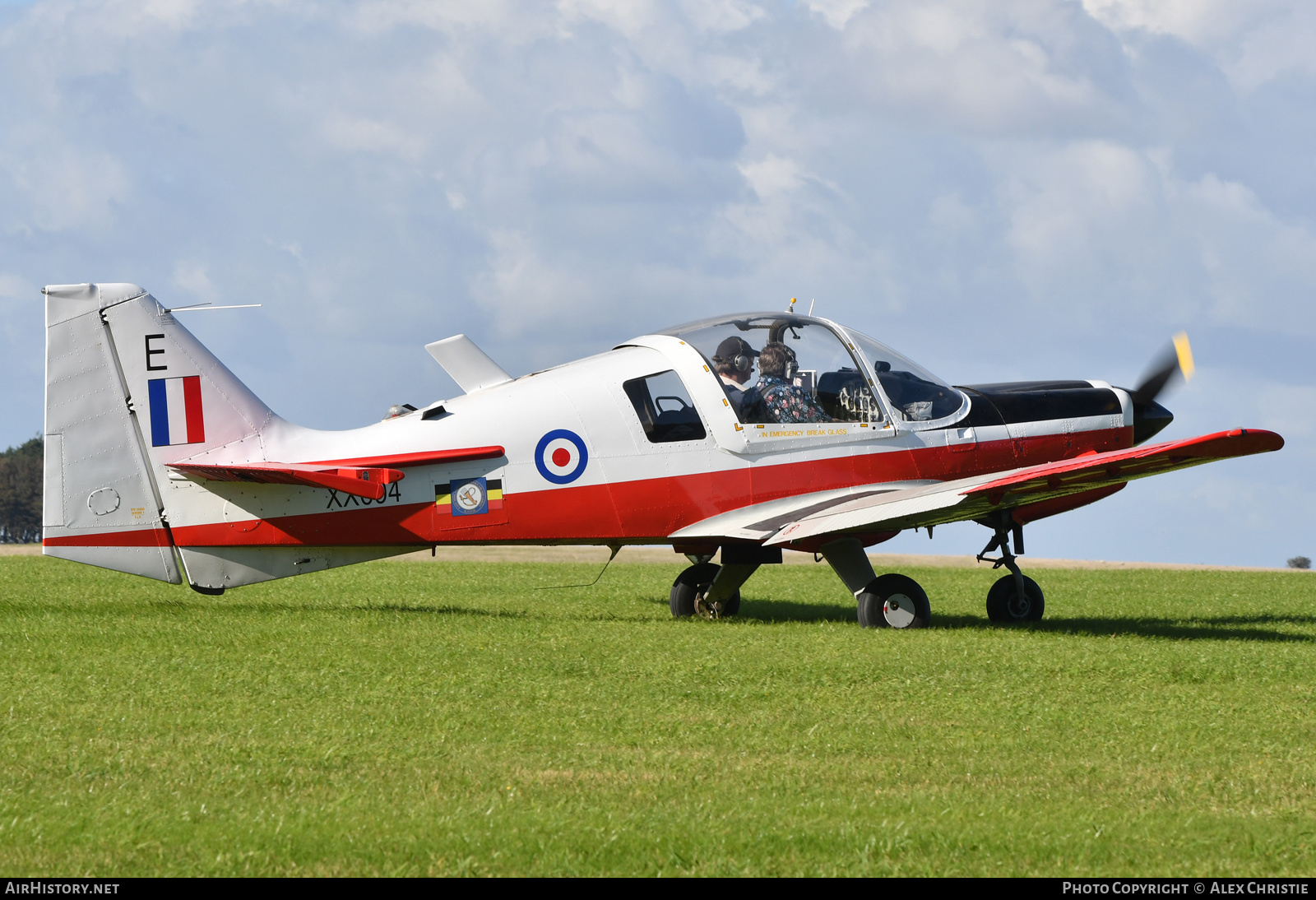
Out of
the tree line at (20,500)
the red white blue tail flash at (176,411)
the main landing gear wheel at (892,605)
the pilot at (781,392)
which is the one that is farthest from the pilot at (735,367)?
the tree line at (20,500)

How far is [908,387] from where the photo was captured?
13266 mm

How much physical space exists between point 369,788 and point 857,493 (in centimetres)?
775

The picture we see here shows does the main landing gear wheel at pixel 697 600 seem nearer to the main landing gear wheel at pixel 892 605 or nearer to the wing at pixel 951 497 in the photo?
the wing at pixel 951 497

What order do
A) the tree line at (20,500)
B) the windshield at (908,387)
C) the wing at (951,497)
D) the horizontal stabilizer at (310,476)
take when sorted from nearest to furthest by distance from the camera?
1. the wing at (951,497)
2. the horizontal stabilizer at (310,476)
3. the windshield at (908,387)
4. the tree line at (20,500)

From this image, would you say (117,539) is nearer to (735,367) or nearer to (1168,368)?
(735,367)

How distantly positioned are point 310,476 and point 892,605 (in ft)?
18.1

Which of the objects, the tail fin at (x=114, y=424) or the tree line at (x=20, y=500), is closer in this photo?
the tail fin at (x=114, y=424)

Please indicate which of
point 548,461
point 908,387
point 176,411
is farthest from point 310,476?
point 908,387

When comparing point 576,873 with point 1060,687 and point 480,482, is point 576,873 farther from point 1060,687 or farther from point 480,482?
point 480,482

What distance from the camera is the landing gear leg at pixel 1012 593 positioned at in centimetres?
1309

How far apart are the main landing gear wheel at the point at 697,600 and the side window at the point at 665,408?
2.11 m

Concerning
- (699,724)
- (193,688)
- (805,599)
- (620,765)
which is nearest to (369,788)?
(620,765)

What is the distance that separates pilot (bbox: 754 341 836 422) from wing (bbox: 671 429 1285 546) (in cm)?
80

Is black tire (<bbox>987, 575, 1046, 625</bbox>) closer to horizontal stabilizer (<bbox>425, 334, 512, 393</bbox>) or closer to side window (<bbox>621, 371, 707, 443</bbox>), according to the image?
side window (<bbox>621, 371, 707, 443</bbox>)
